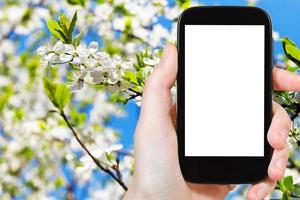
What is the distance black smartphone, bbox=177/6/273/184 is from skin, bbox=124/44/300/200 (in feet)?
0.07

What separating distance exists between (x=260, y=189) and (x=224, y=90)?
183 millimetres

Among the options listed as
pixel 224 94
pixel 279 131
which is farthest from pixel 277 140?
pixel 224 94

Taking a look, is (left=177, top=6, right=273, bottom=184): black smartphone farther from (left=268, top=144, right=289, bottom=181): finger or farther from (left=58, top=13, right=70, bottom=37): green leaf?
(left=58, top=13, right=70, bottom=37): green leaf

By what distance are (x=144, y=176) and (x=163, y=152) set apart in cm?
5

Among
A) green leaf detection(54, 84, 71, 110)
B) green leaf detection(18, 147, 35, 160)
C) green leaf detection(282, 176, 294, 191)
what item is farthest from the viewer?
green leaf detection(18, 147, 35, 160)

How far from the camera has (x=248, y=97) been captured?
1316 mm

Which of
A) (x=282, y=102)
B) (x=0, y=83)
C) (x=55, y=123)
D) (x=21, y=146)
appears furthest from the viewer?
(x=0, y=83)

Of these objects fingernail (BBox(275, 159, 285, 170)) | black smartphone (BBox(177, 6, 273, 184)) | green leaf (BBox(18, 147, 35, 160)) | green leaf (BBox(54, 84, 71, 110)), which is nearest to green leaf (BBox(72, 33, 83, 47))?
black smartphone (BBox(177, 6, 273, 184))

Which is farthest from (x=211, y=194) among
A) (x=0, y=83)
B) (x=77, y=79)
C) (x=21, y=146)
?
(x=0, y=83)

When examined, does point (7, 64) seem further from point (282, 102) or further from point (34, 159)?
point (282, 102)

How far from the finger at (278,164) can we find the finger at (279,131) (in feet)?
0.04

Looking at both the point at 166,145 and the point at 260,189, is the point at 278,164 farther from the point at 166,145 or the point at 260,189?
the point at 166,145

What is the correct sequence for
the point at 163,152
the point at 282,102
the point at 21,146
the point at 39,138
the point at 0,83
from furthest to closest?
the point at 0,83
the point at 21,146
the point at 39,138
the point at 282,102
the point at 163,152

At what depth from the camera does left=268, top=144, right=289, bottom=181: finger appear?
124cm
